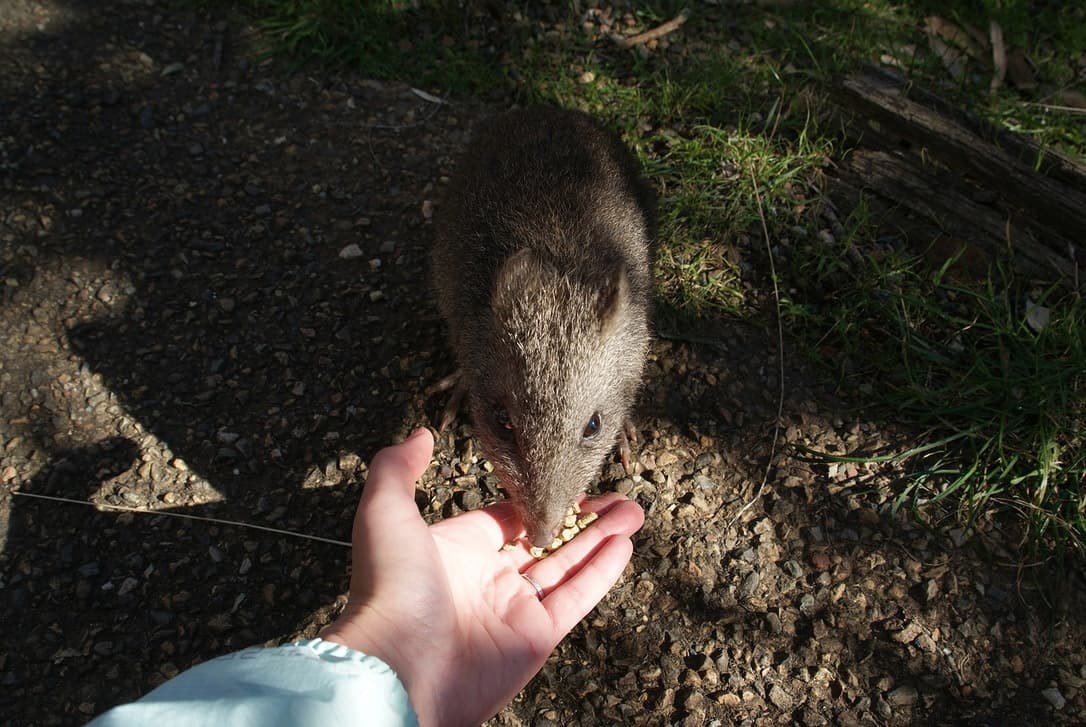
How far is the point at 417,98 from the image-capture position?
521 centimetres

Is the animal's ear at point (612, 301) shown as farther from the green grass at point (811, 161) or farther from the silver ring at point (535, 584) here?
the green grass at point (811, 161)

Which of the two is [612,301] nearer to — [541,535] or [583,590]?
[541,535]

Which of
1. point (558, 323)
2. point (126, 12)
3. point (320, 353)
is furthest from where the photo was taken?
point (126, 12)

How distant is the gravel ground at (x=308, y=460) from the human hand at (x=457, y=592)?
1.03ft

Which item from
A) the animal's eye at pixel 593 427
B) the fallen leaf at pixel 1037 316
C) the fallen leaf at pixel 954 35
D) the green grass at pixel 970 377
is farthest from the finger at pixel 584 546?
the fallen leaf at pixel 954 35

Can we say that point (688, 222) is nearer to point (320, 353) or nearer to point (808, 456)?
point (808, 456)

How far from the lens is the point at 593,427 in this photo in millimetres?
3070

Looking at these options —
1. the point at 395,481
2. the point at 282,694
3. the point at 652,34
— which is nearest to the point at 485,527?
the point at 395,481

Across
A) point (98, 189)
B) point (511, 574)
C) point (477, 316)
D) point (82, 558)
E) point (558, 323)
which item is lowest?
point (82, 558)

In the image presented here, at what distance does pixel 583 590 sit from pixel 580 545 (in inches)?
10.0

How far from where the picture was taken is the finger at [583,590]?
10.0 ft

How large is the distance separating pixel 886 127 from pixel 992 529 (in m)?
2.36

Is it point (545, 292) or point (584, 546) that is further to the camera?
point (584, 546)

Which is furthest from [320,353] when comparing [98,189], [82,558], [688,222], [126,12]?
[126,12]
